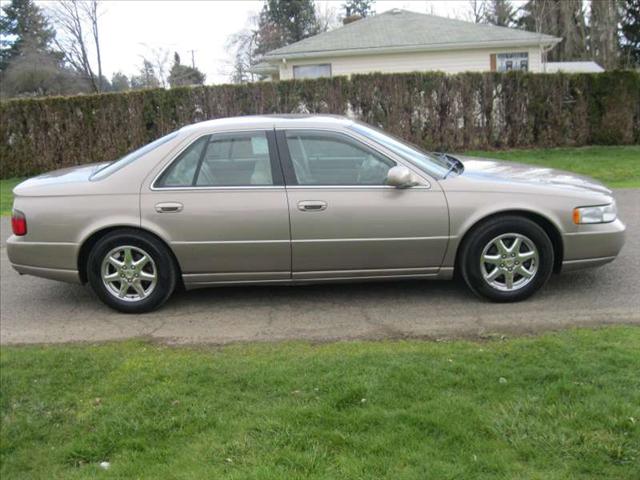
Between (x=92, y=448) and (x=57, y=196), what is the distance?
2783 millimetres

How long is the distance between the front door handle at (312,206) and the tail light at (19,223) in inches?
92.1

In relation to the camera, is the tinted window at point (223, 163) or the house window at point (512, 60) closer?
the tinted window at point (223, 163)

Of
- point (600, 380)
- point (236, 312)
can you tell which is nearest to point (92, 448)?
point (236, 312)

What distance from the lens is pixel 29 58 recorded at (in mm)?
37562

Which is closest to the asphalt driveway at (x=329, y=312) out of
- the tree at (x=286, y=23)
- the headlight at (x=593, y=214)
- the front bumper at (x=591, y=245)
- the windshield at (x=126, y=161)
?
the front bumper at (x=591, y=245)

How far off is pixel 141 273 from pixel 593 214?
3.74 metres

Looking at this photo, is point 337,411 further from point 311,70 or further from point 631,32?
point 631,32

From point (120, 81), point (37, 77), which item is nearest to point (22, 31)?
point (37, 77)

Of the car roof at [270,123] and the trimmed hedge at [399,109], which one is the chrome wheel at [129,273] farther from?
the trimmed hedge at [399,109]

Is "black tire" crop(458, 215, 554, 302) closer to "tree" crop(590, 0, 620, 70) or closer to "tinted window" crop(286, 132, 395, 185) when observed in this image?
"tinted window" crop(286, 132, 395, 185)

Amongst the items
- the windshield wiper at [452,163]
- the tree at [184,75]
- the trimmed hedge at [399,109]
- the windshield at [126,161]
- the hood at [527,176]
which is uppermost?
the tree at [184,75]

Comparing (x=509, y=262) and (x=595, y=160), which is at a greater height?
(x=595, y=160)

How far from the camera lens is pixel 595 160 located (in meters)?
13.0

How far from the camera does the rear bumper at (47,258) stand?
5227 millimetres
